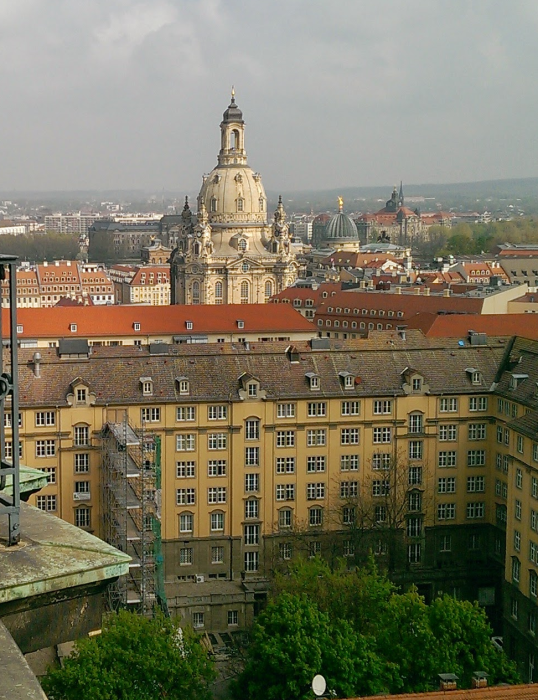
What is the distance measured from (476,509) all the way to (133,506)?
56.6 feet

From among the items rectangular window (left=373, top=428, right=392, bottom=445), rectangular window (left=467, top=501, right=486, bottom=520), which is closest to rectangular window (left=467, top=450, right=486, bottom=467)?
rectangular window (left=467, top=501, right=486, bottom=520)

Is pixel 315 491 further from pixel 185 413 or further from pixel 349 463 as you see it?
pixel 185 413

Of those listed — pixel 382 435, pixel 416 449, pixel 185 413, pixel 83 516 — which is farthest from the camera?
pixel 416 449

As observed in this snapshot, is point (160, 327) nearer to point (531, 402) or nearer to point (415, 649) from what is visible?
point (531, 402)

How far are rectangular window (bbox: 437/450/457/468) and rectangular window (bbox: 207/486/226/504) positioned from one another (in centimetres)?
973

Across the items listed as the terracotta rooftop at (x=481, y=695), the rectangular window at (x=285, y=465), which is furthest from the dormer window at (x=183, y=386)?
the terracotta rooftop at (x=481, y=695)

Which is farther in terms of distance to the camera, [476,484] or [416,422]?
[476,484]

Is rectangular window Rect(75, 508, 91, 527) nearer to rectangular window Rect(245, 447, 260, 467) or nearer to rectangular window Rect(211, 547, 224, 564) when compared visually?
rectangular window Rect(211, 547, 224, 564)

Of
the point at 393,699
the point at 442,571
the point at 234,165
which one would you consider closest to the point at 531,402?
the point at 442,571

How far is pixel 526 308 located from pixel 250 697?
240 ft

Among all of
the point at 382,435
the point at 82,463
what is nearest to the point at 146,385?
the point at 82,463

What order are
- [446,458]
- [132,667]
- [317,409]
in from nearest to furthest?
1. [132,667]
2. [317,409]
3. [446,458]

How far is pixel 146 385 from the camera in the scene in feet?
162

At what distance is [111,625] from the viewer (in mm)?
31656
